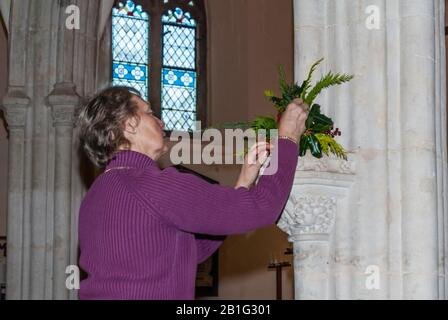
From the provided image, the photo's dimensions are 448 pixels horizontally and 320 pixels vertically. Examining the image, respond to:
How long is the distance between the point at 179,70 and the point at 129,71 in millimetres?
838

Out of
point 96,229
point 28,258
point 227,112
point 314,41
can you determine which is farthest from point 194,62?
point 96,229

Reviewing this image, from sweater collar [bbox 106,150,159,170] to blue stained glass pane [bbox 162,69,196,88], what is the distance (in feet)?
36.2

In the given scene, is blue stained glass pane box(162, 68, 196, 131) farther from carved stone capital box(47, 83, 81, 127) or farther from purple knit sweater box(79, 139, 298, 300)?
purple knit sweater box(79, 139, 298, 300)

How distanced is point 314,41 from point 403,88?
Answer: 43cm

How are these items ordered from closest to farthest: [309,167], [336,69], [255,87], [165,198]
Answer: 1. [165,198]
2. [309,167]
3. [336,69]
4. [255,87]

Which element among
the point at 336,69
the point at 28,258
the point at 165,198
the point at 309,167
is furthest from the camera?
the point at 28,258

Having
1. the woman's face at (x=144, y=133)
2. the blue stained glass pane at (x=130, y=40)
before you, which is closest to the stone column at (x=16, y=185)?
the blue stained glass pane at (x=130, y=40)

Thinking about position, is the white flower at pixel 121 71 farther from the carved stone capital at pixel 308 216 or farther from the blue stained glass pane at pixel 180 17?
the carved stone capital at pixel 308 216

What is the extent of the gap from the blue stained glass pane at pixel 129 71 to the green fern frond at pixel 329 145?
32.7ft

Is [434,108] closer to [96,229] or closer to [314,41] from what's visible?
[314,41]

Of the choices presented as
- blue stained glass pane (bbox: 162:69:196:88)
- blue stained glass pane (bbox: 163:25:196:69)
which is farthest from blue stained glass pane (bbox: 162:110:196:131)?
blue stained glass pane (bbox: 163:25:196:69)

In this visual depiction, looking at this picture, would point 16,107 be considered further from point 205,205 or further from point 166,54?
point 205,205

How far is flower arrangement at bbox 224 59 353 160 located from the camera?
355 cm

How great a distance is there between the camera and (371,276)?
3748mm
